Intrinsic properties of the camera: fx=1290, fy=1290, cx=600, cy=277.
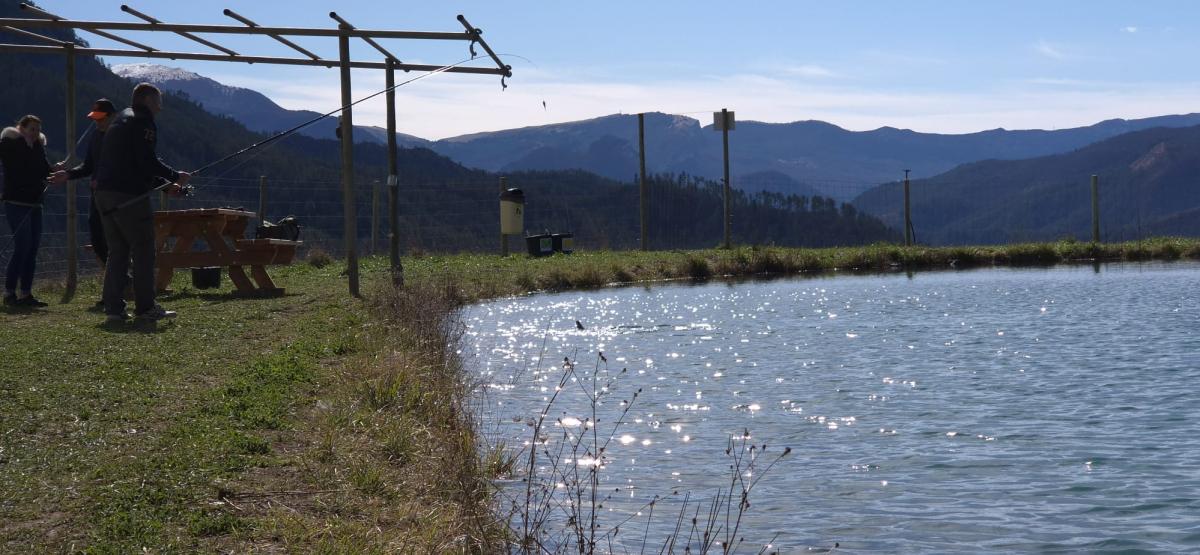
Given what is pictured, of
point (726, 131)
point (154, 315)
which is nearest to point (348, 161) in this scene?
point (154, 315)

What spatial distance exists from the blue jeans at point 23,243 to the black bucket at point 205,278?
253 cm

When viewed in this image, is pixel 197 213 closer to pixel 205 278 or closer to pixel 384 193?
pixel 205 278

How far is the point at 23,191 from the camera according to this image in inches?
511

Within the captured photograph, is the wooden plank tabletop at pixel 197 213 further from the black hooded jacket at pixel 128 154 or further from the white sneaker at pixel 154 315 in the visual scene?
the black hooded jacket at pixel 128 154

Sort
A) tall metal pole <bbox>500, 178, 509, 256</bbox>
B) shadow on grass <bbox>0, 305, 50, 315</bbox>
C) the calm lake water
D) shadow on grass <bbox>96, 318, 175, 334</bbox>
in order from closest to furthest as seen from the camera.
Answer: the calm lake water → shadow on grass <bbox>96, 318, 175, 334</bbox> → shadow on grass <bbox>0, 305, 50, 315</bbox> → tall metal pole <bbox>500, 178, 509, 256</bbox>

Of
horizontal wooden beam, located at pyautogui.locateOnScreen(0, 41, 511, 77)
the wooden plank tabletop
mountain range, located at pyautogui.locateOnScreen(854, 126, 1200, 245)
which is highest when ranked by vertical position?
mountain range, located at pyautogui.locateOnScreen(854, 126, 1200, 245)

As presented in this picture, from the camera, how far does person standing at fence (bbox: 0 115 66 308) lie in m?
12.9

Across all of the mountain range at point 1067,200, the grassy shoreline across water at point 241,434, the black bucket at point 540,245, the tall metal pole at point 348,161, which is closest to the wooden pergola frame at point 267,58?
the tall metal pole at point 348,161

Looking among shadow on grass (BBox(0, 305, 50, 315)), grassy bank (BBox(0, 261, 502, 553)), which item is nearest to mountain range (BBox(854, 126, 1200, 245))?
shadow on grass (BBox(0, 305, 50, 315))

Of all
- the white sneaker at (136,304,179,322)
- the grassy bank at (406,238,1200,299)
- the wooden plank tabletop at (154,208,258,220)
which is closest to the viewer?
the white sneaker at (136,304,179,322)

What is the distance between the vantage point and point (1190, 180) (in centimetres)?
18188

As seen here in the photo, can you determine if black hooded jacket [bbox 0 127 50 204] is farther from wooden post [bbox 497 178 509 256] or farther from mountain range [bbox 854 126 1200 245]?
mountain range [bbox 854 126 1200 245]

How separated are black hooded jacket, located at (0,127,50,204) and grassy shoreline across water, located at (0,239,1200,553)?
128cm

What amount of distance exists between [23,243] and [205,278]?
2.92 m
